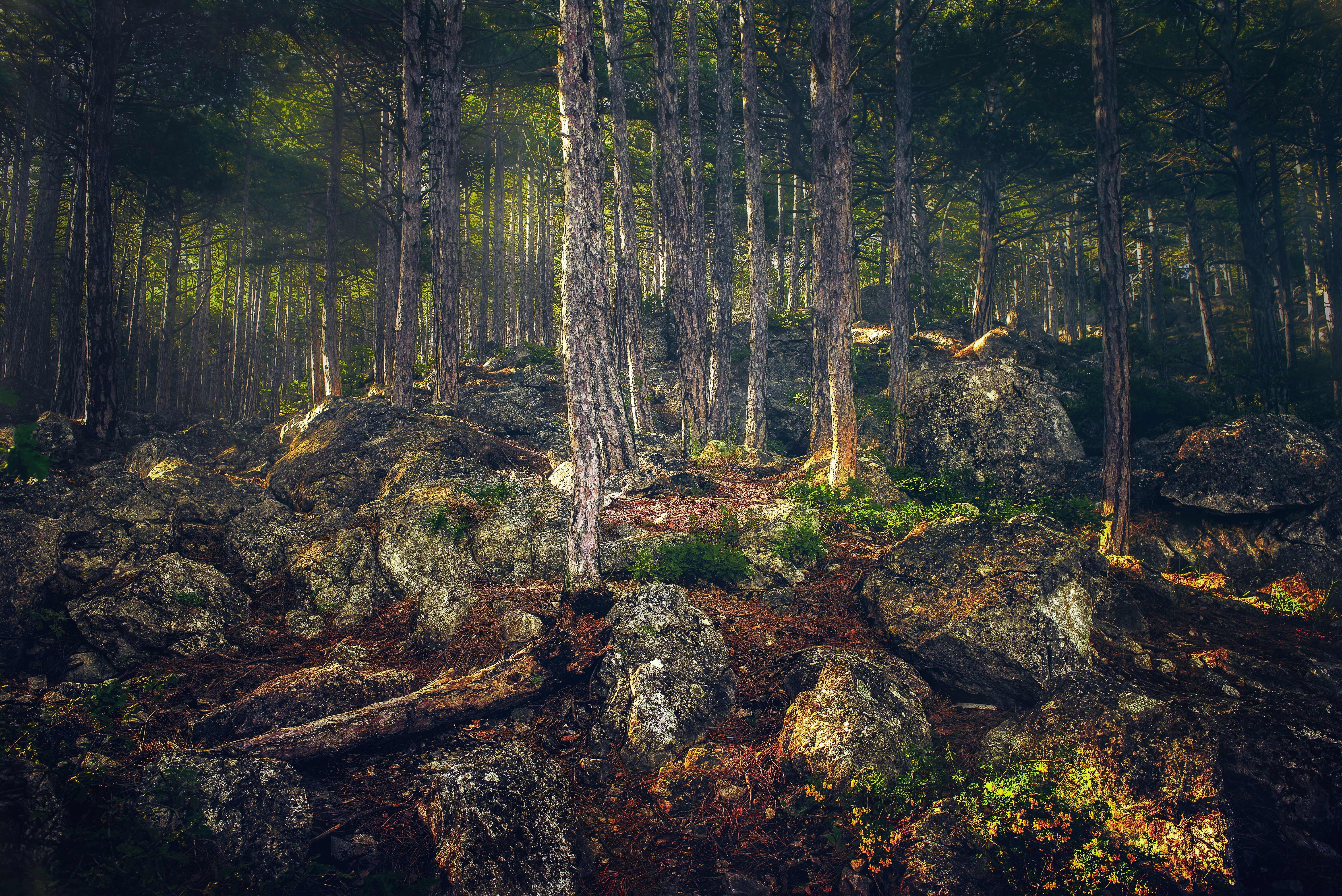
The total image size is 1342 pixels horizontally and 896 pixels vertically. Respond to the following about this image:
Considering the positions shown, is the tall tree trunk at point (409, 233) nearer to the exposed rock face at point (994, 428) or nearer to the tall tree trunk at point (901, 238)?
the tall tree trunk at point (901, 238)

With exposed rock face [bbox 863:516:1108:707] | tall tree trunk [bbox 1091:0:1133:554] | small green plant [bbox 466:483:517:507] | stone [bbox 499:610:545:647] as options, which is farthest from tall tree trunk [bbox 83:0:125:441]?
tall tree trunk [bbox 1091:0:1133:554]

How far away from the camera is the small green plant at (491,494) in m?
7.17

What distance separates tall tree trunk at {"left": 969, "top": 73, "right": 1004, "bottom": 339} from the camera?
18.7 m

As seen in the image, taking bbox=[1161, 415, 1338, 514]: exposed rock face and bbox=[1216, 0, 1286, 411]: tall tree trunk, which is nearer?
bbox=[1161, 415, 1338, 514]: exposed rock face

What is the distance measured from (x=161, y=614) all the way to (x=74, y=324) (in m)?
11.6

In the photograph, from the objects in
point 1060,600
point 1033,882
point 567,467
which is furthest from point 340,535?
point 1060,600

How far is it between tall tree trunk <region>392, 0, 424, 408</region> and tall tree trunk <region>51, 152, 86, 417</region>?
245 inches

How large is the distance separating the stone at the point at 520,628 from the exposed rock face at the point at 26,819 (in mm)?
2901

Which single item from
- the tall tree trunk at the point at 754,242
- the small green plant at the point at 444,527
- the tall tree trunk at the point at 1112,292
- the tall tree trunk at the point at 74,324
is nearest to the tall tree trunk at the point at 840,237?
the tall tree trunk at the point at 754,242

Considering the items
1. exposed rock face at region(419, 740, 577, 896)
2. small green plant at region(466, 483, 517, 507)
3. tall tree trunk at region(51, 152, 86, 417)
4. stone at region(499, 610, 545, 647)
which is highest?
tall tree trunk at region(51, 152, 86, 417)

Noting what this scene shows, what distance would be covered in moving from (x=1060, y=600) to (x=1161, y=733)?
135 centimetres

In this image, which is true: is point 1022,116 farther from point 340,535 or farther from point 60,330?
point 60,330

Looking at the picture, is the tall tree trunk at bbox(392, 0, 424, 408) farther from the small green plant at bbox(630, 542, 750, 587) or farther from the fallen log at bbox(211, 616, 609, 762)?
the fallen log at bbox(211, 616, 609, 762)

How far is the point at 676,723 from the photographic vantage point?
14.8 ft
